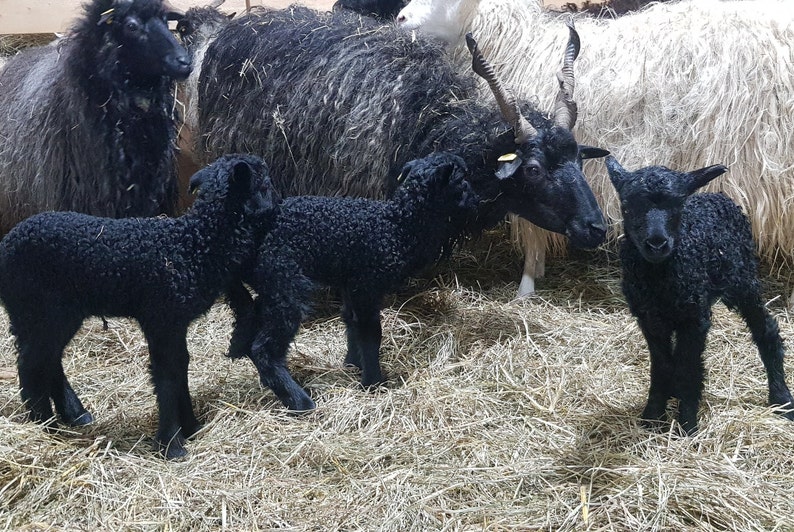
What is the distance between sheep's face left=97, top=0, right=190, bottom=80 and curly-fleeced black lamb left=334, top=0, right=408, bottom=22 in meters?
2.19

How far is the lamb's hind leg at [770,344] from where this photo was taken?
3.38 m

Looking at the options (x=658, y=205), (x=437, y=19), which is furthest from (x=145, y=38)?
(x=658, y=205)

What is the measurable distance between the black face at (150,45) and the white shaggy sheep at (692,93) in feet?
6.94

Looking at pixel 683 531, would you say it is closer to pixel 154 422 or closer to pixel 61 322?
pixel 154 422

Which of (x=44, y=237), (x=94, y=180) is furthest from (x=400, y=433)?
(x=94, y=180)

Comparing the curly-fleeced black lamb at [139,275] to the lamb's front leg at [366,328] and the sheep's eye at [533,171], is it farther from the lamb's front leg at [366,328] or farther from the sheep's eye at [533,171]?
the sheep's eye at [533,171]

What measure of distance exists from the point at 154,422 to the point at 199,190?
1.06 metres

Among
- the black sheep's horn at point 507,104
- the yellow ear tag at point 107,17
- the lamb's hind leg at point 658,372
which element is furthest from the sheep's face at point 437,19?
the lamb's hind leg at point 658,372

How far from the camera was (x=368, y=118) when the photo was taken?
4711 millimetres

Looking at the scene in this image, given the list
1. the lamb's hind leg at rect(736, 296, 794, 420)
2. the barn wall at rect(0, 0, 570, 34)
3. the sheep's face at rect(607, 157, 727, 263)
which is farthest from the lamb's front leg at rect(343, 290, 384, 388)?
the barn wall at rect(0, 0, 570, 34)

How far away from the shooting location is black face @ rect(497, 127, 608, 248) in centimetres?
407

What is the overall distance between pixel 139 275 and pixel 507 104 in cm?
209

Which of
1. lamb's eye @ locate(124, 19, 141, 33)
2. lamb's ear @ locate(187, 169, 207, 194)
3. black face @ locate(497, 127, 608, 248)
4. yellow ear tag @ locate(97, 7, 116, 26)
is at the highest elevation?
yellow ear tag @ locate(97, 7, 116, 26)

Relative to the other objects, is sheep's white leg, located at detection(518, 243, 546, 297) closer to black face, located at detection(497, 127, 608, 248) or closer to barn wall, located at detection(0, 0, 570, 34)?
black face, located at detection(497, 127, 608, 248)
